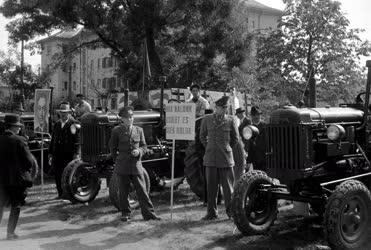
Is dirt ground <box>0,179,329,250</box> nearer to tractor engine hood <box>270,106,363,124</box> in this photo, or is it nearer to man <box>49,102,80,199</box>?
man <box>49,102,80,199</box>

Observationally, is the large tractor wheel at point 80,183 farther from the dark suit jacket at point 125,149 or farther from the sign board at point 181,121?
the sign board at point 181,121

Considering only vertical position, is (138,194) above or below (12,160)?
below

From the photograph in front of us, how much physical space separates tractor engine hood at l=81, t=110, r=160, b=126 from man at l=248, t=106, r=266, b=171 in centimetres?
188

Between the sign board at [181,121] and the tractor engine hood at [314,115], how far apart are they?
1688mm

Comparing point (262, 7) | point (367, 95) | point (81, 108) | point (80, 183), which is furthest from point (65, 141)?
point (262, 7)

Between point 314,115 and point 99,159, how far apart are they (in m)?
4.28

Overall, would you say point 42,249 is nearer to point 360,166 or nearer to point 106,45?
point 360,166

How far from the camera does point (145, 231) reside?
716 centimetres

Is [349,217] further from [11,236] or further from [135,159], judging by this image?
[11,236]

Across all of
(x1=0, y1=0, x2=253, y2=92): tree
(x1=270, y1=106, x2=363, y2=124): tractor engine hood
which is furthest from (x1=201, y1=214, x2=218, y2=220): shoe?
(x1=0, y1=0, x2=253, y2=92): tree

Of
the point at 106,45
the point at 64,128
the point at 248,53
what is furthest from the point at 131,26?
the point at 64,128

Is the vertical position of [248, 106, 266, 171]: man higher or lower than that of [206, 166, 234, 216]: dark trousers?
higher

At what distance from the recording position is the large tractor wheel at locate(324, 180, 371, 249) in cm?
577

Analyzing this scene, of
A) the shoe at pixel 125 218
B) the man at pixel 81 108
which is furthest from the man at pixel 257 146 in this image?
the man at pixel 81 108
